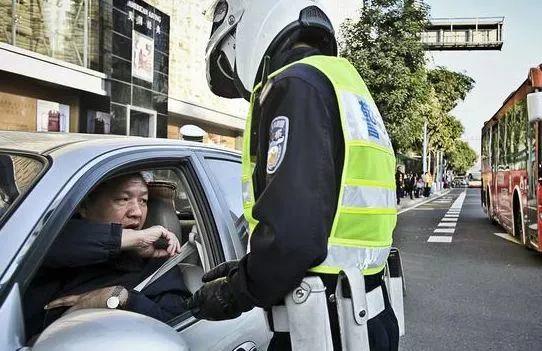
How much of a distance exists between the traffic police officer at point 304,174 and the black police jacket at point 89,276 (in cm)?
51

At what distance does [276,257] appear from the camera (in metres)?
1.46

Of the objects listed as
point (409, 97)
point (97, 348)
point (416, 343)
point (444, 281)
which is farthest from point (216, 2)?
point (409, 97)

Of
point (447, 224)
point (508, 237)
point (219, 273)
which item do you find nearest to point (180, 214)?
point (219, 273)

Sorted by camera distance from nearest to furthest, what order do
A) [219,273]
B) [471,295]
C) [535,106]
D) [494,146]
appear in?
1. [219,273]
2. [471,295]
3. [535,106]
4. [494,146]

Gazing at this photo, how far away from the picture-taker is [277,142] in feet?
5.05

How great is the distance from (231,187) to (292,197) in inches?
46.6

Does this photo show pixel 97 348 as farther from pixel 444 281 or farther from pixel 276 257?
pixel 444 281

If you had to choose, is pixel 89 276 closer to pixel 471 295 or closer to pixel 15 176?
pixel 15 176

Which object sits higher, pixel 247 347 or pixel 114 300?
pixel 114 300

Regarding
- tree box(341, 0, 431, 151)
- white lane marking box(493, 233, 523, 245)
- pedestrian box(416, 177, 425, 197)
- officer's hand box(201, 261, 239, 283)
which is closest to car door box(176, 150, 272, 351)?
officer's hand box(201, 261, 239, 283)

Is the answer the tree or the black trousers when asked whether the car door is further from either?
the tree

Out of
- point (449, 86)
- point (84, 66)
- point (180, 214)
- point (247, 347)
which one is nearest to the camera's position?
point (247, 347)

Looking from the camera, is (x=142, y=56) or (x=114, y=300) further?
(x=142, y=56)

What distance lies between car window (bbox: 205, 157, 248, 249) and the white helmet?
0.60 m
